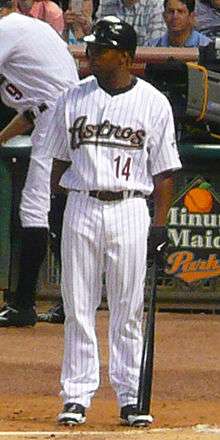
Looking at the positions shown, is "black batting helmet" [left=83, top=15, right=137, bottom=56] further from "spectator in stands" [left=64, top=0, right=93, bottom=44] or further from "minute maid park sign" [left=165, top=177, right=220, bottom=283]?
"spectator in stands" [left=64, top=0, right=93, bottom=44]

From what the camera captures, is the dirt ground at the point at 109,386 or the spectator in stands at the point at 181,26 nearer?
the dirt ground at the point at 109,386

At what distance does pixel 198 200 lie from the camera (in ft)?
33.2

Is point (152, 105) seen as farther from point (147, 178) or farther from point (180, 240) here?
point (180, 240)

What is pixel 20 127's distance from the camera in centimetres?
913

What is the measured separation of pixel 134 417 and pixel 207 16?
21.9 feet

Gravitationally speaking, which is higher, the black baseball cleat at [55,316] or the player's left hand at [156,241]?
the player's left hand at [156,241]

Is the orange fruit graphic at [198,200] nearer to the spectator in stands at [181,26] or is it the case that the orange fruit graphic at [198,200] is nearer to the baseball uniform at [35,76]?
the baseball uniform at [35,76]

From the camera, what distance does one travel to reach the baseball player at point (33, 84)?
350 inches

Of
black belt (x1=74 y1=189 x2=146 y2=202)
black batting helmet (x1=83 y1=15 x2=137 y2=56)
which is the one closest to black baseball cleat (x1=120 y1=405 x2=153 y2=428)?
black belt (x1=74 y1=189 x2=146 y2=202)

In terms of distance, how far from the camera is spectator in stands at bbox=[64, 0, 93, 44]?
1242 centimetres

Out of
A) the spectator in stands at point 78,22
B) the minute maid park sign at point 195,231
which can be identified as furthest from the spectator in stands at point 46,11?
the minute maid park sign at point 195,231

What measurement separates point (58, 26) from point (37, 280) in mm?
3059

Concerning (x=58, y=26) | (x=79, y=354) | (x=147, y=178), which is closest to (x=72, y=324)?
(x=79, y=354)

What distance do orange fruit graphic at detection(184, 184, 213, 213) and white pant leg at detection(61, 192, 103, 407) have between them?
3953 millimetres
